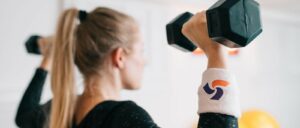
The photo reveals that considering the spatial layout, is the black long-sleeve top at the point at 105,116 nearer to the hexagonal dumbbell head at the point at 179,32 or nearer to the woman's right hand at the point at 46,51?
the woman's right hand at the point at 46,51

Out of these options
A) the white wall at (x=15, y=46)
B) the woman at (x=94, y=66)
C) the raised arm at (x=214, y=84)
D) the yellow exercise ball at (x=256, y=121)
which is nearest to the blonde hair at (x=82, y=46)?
the woman at (x=94, y=66)

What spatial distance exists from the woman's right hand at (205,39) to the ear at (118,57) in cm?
28

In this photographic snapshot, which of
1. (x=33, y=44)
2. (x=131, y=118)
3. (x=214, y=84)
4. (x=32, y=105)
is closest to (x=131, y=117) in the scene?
(x=131, y=118)

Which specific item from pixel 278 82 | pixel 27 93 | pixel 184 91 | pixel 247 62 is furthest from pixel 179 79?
pixel 27 93

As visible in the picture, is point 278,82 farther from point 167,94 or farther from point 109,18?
point 109,18

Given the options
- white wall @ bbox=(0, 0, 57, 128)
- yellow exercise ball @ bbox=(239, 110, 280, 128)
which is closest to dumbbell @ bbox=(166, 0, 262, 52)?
yellow exercise ball @ bbox=(239, 110, 280, 128)

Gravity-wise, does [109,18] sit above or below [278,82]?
above

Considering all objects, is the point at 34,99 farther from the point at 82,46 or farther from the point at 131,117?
the point at 131,117

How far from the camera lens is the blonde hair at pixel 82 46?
35.2 inches

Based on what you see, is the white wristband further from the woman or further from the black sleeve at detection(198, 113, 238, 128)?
the woman

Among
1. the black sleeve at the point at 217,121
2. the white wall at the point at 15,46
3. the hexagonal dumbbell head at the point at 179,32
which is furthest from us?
the white wall at the point at 15,46

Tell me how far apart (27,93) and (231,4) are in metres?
0.71

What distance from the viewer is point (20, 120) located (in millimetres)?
1089

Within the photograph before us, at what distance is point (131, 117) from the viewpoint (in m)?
0.73
